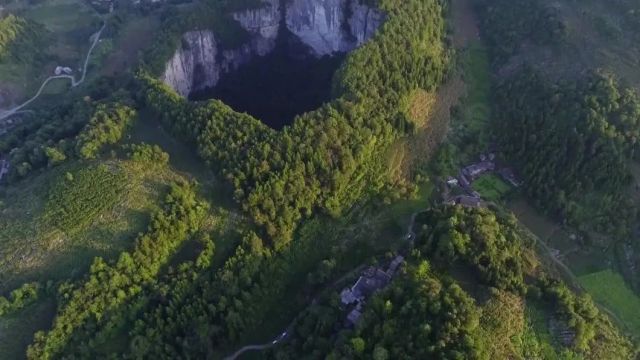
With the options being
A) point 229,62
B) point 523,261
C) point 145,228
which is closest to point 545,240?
point 523,261

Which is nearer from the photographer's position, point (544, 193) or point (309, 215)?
point (309, 215)

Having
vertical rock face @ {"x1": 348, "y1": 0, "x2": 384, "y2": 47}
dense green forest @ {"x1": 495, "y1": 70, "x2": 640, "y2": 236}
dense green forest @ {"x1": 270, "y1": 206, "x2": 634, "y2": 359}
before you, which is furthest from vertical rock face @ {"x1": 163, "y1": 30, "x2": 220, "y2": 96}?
dense green forest @ {"x1": 495, "y1": 70, "x2": 640, "y2": 236}

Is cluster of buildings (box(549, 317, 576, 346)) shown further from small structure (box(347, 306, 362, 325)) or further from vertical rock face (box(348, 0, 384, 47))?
vertical rock face (box(348, 0, 384, 47))

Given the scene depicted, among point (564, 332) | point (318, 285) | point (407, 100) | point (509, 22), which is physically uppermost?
point (509, 22)

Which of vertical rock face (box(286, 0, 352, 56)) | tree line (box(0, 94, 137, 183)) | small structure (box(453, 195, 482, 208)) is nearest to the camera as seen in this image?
small structure (box(453, 195, 482, 208))

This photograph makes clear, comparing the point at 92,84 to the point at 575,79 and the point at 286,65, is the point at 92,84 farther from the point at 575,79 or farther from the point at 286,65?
the point at 575,79

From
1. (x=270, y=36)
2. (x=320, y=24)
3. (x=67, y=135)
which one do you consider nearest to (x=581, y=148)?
(x=320, y=24)
